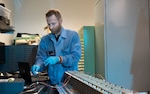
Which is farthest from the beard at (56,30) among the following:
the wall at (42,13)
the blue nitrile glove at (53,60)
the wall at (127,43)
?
the wall at (42,13)

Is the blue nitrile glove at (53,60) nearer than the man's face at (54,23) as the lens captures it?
Yes

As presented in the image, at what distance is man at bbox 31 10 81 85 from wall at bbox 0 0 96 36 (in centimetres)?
175

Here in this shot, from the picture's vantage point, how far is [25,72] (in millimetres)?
2039

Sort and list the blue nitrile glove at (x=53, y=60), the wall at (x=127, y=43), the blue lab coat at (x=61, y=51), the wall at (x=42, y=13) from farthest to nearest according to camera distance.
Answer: the wall at (x=42, y=13), the wall at (x=127, y=43), the blue lab coat at (x=61, y=51), the blue nitrile glove at (x=53, y=60)

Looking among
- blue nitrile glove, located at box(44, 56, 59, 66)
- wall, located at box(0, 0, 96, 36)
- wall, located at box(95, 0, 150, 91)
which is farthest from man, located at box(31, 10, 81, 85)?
wall, located at box(0, 0, 96, 36)

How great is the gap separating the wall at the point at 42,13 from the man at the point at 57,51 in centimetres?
175

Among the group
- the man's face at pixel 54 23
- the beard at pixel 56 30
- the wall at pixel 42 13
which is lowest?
the beard at pixel 56 30

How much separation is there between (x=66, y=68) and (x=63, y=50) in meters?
0.17

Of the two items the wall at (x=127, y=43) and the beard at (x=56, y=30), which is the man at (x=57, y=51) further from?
the wall at (x=127, y=43)

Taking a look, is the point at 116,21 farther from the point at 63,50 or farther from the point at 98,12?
the point at 63,50

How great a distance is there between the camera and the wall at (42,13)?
12.8 ft

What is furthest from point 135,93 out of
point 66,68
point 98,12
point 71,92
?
point 98,12

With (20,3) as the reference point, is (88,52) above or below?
below

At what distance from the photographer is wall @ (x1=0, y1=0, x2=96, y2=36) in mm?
3895
